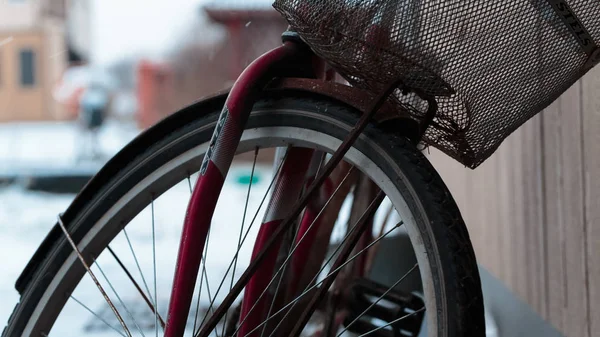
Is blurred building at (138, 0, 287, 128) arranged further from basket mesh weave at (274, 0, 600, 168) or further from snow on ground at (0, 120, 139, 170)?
basket mesh weave at (274, 0, 600, 168)

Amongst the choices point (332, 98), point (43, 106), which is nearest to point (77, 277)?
point (332, 98)

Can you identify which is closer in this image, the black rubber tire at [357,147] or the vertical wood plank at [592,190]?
the black rubber tire at [357,147]

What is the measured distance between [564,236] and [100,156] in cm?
302

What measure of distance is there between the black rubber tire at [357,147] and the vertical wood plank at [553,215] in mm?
831

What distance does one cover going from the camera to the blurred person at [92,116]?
3.96 m

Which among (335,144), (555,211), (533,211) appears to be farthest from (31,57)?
(335,144)

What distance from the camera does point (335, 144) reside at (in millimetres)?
725

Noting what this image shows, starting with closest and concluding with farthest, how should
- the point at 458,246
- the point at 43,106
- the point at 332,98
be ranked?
the point at 458,246
the point at 332,98
the point at 43,106

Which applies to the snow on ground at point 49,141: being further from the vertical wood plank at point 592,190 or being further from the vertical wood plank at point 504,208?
the vertical wood plank at point 592,190

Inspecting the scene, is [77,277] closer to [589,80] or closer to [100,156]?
[589,80]

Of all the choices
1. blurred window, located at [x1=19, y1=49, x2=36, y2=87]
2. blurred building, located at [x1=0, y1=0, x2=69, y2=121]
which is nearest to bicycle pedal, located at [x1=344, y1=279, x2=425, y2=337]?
blurred building, located at [x1=0, y1=0, x2=69, y2=121]

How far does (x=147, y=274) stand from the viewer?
274 cm

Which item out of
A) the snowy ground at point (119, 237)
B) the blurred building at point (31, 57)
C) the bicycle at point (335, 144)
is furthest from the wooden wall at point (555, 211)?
the blurred building at point (31, 57)

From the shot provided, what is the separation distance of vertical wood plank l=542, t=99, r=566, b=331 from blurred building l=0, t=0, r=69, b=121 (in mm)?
1958
